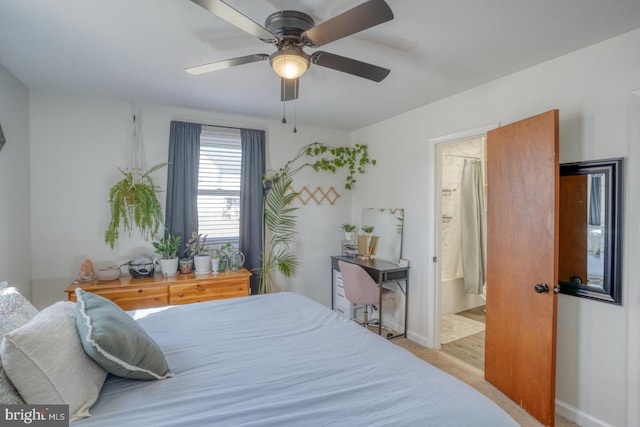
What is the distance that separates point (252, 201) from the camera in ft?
12.2

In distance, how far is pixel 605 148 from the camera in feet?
6.49

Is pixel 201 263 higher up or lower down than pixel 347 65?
lower down

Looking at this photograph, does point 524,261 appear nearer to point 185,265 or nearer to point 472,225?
point 472,225

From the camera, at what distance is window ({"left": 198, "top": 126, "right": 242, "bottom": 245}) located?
11.7ft

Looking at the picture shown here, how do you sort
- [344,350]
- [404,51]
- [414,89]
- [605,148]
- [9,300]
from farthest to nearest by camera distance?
1. [414,89]
2. [404,51]
3. [605,148]
4. [344,350]
5. [9,300]

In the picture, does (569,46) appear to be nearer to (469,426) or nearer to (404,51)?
(404,51)

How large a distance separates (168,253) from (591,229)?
11.6 feet

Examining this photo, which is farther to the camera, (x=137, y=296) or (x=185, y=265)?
(x=185, y=265)

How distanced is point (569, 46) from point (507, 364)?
7.45 ft

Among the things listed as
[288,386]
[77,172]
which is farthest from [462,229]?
[77,172]

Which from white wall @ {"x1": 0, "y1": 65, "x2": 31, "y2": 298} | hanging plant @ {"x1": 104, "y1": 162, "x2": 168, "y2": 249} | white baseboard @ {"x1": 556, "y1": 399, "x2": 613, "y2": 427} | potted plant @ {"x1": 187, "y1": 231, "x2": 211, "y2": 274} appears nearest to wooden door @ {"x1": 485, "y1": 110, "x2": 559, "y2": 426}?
white baseboard @ {"x1": 556, "y1": 399, "x2": 613, "y2": 427}

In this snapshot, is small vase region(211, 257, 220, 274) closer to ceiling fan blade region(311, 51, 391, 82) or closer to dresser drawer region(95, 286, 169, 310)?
dresser drawer region(95, 286, 169, 310)

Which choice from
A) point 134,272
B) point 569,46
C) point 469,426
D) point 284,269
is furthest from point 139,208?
point 569,46

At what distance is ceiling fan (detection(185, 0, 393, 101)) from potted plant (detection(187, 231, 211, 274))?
6.48 ft
